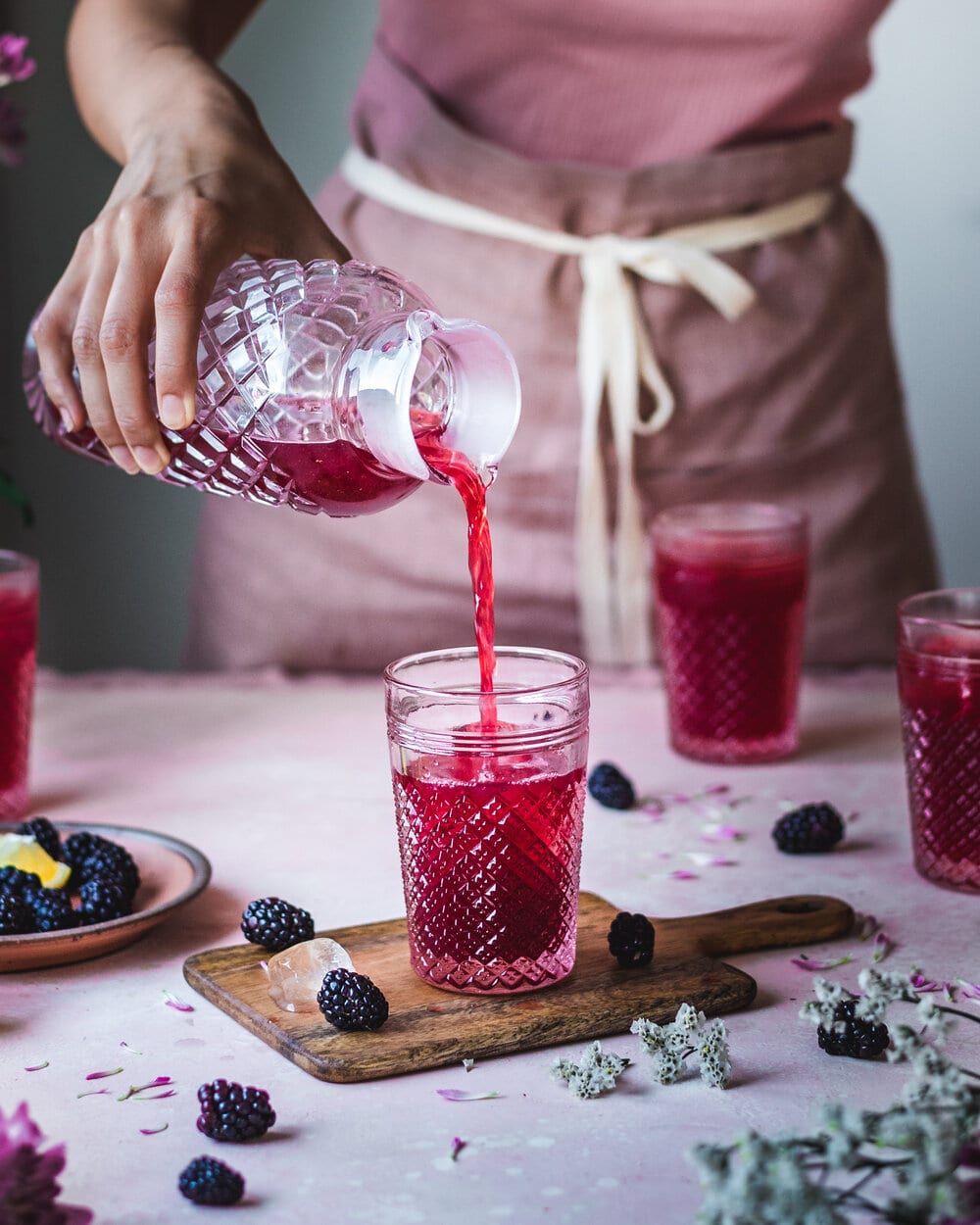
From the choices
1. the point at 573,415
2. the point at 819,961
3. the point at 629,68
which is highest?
the point at 629,68

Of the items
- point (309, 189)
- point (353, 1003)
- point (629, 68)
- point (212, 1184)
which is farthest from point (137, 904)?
point (309, 189)

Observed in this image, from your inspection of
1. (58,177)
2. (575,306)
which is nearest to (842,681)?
(575,306)

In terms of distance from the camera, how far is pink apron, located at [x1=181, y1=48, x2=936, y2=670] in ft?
7.22

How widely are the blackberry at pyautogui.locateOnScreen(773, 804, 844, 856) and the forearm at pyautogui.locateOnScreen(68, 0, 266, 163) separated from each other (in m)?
0.79

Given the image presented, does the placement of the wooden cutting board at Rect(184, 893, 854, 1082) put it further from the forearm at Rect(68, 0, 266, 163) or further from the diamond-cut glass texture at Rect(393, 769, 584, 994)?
the forearm at Rect(68, 0, 266, 163)

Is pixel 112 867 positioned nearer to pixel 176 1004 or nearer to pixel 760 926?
pixel 176 1004

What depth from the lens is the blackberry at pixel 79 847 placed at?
4.28 ft

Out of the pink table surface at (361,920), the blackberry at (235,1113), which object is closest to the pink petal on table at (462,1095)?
the pink table surface at (361,920)

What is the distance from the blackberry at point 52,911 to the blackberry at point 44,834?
103 millimetres

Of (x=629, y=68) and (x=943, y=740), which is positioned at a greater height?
(x=629, y=68)

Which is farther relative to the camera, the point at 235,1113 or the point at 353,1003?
the point at 353,1003

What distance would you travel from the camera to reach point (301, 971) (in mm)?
1127

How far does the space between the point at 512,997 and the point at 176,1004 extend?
0.75 ft

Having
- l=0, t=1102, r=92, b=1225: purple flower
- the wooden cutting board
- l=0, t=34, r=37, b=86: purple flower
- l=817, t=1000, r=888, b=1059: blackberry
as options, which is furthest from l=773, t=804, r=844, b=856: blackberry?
l=0, t=34, r=37, b=86: purple flower
